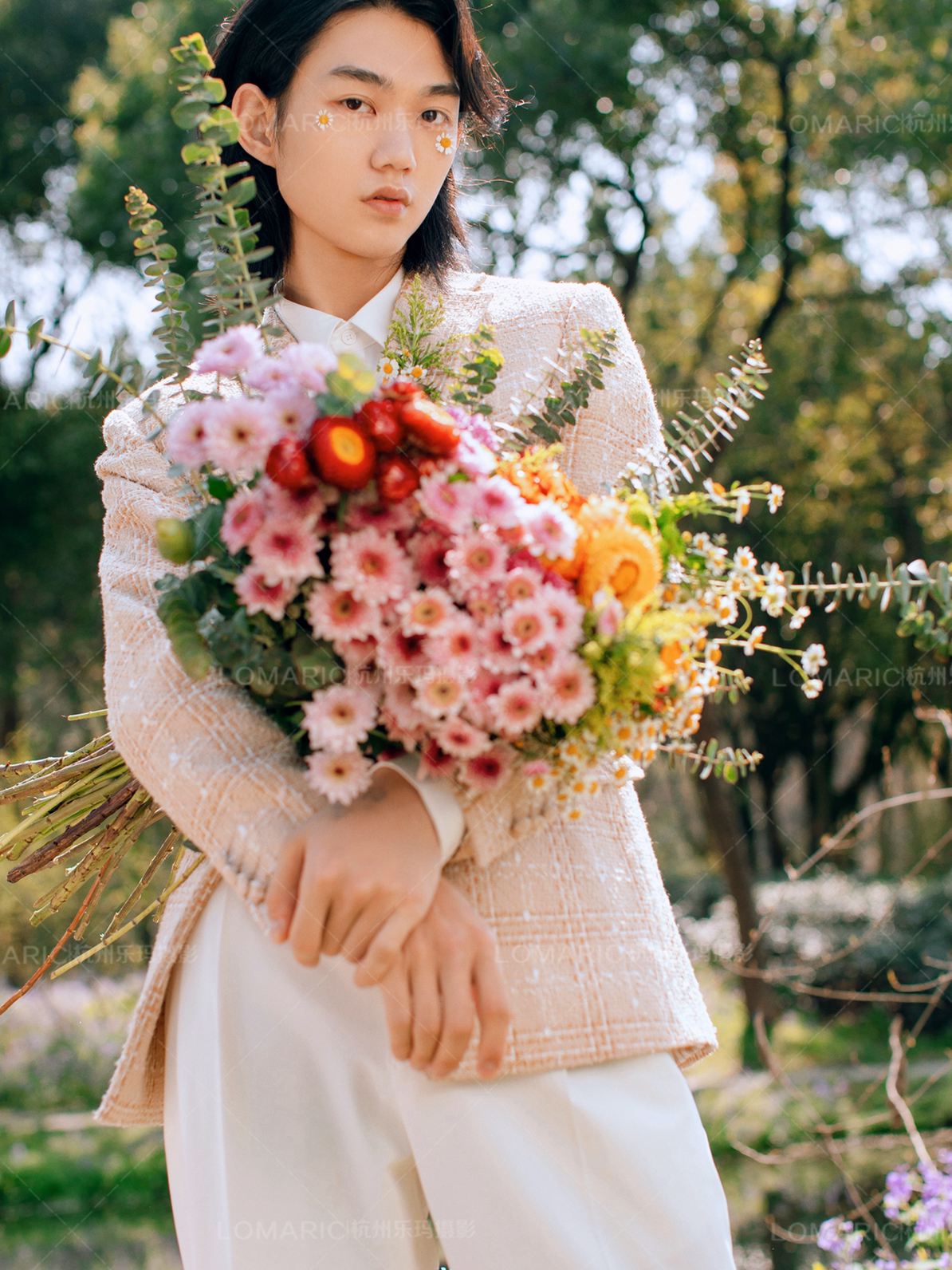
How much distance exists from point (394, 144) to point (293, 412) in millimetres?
577

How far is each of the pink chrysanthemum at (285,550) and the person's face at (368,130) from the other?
655 millimetres

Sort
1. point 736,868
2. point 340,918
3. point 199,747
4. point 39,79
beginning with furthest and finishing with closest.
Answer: point 39,79 → point 736,868 → point 199,747 → point 340,918

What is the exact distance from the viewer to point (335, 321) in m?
1.56

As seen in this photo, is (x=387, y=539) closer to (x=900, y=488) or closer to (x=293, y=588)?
(x=293, y=588)

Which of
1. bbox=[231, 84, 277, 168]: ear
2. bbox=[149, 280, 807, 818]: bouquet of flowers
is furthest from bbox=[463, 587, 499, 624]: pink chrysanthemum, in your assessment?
bbox=[231, 84, 277, 168]: ear

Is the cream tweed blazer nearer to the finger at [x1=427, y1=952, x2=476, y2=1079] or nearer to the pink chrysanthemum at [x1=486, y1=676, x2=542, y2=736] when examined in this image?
the finger at [x1=427, y1=952, x2=476, y2=1079]

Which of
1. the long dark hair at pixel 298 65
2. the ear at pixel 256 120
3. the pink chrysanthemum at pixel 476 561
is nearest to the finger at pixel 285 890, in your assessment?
the pink chrysanthemum at pixel 476 561

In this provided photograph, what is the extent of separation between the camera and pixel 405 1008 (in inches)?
42.9

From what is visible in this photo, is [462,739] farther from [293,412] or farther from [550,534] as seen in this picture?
[293,412]

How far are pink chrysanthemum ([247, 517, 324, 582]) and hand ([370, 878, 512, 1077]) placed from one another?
0.38 meters

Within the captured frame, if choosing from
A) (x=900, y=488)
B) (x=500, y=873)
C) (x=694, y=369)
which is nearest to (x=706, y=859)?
(x=900, y=488)

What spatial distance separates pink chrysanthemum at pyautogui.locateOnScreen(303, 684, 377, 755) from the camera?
999 millimetres

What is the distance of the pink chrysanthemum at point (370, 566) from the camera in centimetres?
97

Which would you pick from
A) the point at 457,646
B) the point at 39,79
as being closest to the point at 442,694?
the point at 457,646
